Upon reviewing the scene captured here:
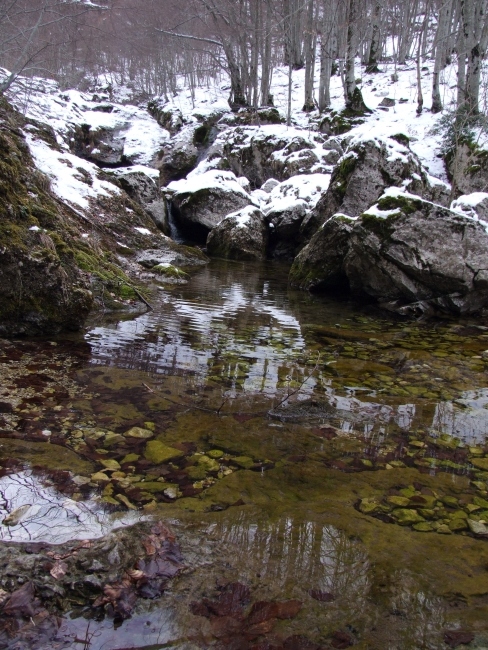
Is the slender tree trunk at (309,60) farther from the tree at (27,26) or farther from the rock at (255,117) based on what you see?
the tree at (27,26)

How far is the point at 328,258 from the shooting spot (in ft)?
30.2

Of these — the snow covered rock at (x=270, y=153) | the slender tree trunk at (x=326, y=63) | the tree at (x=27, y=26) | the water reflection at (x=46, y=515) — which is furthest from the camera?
the slender tree trunk at (x=326, y=63)

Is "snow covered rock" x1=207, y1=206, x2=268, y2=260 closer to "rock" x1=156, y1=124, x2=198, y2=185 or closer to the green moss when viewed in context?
the green moss

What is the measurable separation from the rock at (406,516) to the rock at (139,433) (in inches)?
61.2

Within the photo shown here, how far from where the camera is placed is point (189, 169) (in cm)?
2492

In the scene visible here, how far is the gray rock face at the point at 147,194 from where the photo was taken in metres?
14.6

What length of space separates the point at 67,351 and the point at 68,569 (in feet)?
9.57

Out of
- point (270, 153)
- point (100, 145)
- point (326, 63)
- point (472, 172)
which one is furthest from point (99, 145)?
point (472, 172)

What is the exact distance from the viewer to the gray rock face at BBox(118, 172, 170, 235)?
47.9 ft

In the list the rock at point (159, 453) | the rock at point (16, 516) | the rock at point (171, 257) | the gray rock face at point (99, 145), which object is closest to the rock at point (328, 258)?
the rock at point (171, 257)

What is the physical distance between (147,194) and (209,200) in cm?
222

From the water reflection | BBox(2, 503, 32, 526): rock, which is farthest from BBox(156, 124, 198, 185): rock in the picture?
BBox(2, 503, 32, 526): rock

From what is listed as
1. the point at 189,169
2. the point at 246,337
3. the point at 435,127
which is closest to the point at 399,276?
the point at 246,337

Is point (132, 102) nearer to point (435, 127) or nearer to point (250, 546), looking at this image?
point (435, 127)
